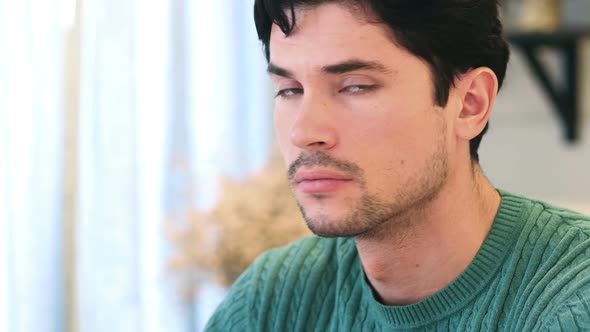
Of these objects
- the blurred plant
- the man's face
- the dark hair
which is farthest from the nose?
the blurred plant

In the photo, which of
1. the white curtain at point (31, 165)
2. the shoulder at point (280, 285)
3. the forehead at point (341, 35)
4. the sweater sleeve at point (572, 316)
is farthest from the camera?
the white curtain at point (31, 165)

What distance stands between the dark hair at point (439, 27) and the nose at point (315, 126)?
0.11m

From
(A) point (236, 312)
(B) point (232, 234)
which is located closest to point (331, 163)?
(A) point (236, 312)

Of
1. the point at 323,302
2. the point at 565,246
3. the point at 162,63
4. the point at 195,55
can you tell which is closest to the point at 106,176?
the point at 162,63

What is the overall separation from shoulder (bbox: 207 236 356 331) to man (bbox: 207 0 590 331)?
0.09 m

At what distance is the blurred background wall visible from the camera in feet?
5.34

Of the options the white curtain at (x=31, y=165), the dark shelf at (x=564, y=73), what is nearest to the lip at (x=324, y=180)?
the white curtain at (x=31, y=165)

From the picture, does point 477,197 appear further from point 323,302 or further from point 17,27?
point 17,27

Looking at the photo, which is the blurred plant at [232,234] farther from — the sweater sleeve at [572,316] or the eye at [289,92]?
the sweater sleeve at [572,316]

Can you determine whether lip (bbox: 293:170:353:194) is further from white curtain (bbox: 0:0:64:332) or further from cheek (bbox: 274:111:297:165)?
white curtain (bbox: 0:0:64:332)

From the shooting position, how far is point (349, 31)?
1121 millimetres

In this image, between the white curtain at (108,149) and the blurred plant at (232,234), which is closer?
the white curtain at (108,149)

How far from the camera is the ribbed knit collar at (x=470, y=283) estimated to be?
1.17 m

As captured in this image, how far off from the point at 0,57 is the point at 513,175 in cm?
192
